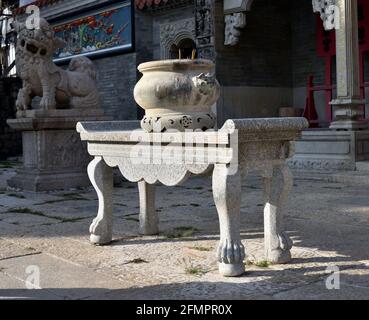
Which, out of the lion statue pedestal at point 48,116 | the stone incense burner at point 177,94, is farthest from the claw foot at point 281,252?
the lion statue pedestal at point 48,116

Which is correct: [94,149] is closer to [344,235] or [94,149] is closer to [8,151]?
[344,235]

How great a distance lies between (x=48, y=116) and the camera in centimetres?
682

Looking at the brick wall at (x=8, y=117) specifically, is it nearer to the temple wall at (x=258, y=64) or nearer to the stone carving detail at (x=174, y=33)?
the stone carving detail at (x=174, y=33)

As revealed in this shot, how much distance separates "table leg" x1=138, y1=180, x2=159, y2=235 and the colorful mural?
28.3 ft

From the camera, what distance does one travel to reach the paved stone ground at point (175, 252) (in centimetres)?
265

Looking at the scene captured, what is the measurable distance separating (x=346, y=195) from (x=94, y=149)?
10.7 ft

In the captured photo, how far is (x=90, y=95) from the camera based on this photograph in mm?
7230

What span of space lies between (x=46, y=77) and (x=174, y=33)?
5423 mm

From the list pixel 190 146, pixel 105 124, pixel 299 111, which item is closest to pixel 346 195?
pixel 105 124

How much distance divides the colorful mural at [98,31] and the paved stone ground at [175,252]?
725 cm

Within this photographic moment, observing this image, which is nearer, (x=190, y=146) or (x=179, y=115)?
(x=190, y=146)

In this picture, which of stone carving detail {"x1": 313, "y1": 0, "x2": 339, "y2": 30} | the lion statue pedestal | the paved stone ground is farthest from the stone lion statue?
stone carving detail {"x1": 313, "y1": 0, "x2": 339, "y2": 30}

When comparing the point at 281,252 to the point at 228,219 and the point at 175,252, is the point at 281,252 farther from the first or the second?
the point at 175,252

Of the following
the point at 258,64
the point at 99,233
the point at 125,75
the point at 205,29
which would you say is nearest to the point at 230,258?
the point at 99,233
